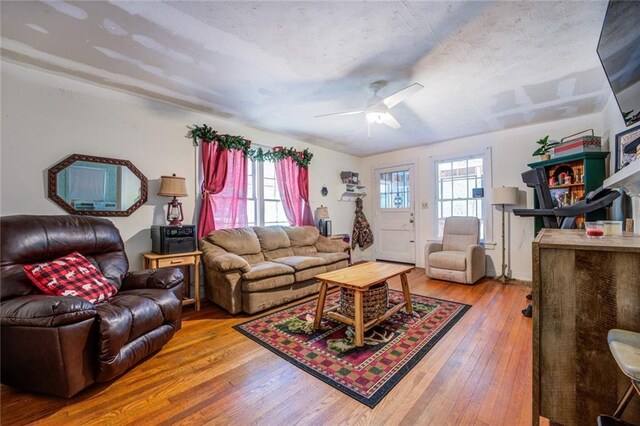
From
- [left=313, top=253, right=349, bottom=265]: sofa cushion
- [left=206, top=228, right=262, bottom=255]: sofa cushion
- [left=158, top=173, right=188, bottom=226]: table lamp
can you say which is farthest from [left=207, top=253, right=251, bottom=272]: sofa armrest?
[left=313, top=253, right=349, bottom=265]: sofa cushion

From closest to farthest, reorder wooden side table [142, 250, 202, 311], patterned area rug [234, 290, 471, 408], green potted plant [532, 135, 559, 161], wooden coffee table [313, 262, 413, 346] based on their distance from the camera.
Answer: patterned area rug [234, 290, 471, 408]
wooden coffee table [313, 262, 413, 346]
wooden side table [142, 250, 202, 311]
green potted plant [532, 135, 559, 161]

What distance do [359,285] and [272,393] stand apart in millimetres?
982

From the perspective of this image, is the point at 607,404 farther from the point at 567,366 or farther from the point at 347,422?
the point at 347,422

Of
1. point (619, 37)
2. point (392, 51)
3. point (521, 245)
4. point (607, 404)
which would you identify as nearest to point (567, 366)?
point (607, 404)

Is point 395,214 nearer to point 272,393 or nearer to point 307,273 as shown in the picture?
point 307,273

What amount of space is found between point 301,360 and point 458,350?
49.6 inches

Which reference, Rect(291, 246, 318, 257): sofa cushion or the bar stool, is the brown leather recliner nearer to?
Rect(291, 246, 318, 257): sofa cushion

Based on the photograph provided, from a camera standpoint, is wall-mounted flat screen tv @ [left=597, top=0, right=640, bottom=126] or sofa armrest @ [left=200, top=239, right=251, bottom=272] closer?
wall-mounted flat screen tv @ [left=597, top=0, right=640, bottom=126]

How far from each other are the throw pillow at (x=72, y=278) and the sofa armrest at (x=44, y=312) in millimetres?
253

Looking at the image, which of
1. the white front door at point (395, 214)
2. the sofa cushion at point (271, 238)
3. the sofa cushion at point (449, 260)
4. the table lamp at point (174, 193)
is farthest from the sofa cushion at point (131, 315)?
the white front door at point (395, 214)

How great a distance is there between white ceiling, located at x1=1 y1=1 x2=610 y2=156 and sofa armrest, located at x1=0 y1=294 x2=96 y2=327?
6.10 ft

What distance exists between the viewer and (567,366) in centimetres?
120

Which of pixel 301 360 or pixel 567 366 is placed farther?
pixel 301 360

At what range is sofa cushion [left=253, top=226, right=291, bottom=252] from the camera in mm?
3811
